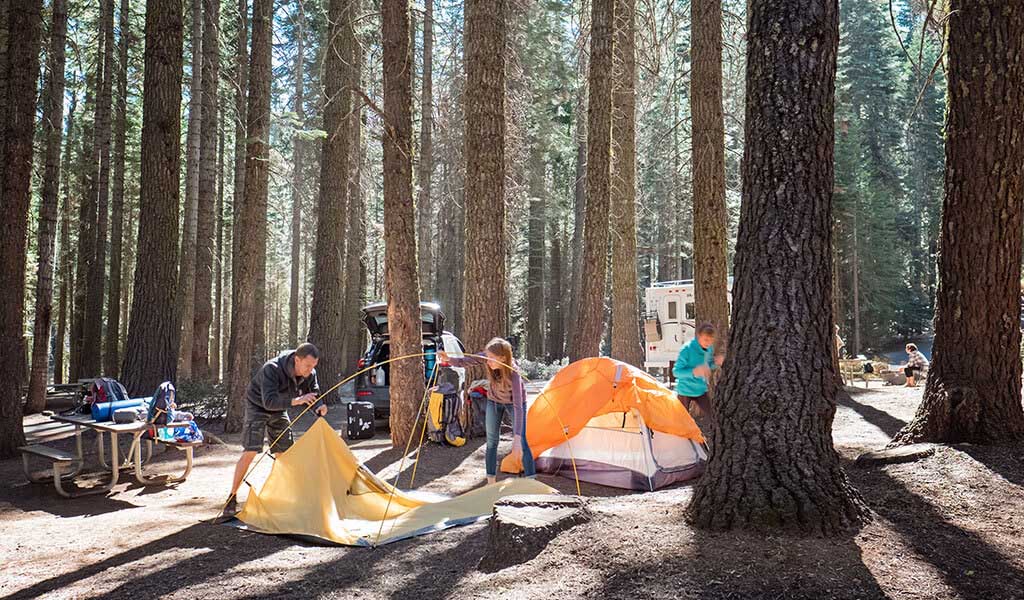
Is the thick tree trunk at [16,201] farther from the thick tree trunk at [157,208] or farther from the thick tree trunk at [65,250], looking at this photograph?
the thick tree trunk at [65,250]

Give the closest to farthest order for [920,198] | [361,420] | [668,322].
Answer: [361,420]
[668,322]
[920,198]

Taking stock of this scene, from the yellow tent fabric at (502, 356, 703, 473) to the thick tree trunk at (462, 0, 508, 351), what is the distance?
100 inches

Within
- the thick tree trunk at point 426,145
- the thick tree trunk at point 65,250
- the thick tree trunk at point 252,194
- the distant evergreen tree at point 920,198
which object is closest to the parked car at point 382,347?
the thick tree trunk at point 252,194

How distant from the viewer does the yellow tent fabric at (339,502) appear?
5684 mm

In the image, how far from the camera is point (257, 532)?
5754mm

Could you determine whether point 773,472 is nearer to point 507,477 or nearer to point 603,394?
point 603,394

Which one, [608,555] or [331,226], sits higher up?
[331,226]

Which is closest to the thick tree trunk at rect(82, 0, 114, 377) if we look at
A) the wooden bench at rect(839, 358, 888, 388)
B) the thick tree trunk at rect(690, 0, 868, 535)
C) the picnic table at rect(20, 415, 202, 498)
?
the picnic table at rect(20, 415, 202, 498)

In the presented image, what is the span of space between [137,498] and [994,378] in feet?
25.8

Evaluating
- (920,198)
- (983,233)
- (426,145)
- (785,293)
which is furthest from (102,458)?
(920,198)

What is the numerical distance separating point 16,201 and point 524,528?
8.10 metres

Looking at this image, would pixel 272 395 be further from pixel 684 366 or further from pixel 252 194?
pixel 252 194

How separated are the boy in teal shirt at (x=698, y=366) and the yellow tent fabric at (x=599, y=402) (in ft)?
2.34

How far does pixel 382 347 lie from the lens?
38.1 ft
